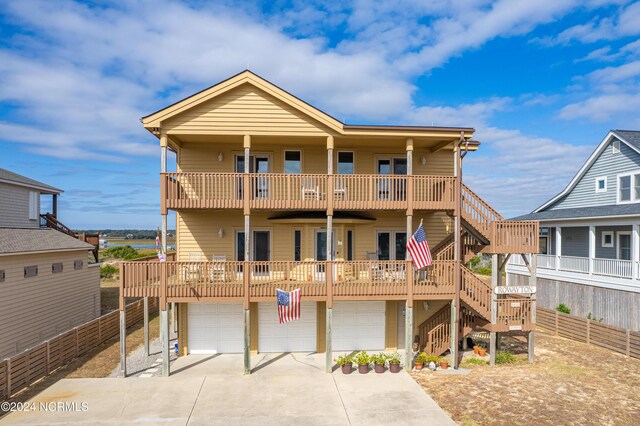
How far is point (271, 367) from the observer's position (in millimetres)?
14625

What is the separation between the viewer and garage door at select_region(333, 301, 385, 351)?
55.0 ft

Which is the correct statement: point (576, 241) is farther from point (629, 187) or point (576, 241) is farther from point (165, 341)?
point (165, 341)

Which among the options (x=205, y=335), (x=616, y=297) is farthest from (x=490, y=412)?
(x=616, y=297)

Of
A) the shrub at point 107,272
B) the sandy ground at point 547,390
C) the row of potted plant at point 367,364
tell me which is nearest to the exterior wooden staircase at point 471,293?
the sandy ground at point 547,390

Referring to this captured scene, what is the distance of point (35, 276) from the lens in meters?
17.0

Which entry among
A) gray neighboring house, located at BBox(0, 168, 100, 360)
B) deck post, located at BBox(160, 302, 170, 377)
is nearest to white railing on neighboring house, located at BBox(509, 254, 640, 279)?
deck post, located at BBox(160, 302, 170, 377)

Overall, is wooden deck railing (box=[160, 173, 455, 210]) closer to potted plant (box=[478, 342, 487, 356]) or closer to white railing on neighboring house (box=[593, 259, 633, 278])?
potted plant (box=[478, 342, 487, 356])

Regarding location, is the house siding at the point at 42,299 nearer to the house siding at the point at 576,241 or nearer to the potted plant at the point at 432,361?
the potted plant at the point at 432,361

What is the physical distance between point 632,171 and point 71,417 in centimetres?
2799

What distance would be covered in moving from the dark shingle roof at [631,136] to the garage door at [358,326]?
56.5 feet

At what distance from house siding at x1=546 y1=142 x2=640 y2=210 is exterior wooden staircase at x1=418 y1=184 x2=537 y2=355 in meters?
12.6

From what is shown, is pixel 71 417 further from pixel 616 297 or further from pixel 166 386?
pixel 616 297

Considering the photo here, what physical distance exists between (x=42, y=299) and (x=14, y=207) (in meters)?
7.32

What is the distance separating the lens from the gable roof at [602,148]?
20.8 m
